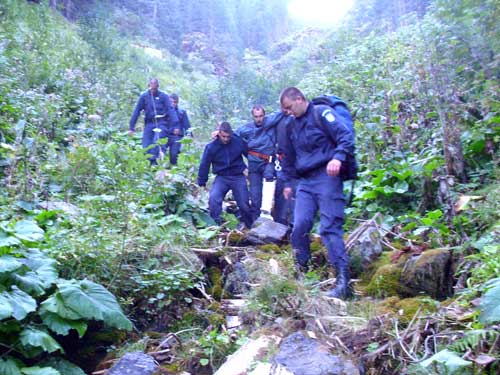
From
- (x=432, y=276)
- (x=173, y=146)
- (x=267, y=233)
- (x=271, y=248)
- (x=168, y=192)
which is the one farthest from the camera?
(x=173, y=146)

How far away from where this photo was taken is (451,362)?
10.3ft

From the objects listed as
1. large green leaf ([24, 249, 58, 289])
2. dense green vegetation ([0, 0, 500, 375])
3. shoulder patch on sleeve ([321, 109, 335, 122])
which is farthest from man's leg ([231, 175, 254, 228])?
large green leaf ([24, 249, 58, 289])

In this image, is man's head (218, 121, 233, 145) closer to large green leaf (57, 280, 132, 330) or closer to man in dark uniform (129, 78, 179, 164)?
man in dark uniform (129, 78, 179, 164)

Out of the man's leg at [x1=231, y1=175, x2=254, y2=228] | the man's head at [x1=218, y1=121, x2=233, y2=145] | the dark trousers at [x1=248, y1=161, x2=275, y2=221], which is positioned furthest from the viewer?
the dark trousers at [x1=248, y1=161, x2=275, y2=221]

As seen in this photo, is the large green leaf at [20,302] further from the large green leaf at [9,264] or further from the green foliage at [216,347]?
the green foliage at [216,347]

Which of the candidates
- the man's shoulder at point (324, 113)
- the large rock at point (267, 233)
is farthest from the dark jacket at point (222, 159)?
the man's shoulder at point (324, 113)

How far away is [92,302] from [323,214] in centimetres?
230

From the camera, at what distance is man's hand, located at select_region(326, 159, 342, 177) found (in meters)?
5.20

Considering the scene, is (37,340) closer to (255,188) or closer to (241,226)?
(241,226)

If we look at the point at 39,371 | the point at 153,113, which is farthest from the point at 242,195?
the point at 39,371

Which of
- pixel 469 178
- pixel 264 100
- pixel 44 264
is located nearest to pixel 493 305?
pixel 44 264

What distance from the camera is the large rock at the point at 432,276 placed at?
4914mm

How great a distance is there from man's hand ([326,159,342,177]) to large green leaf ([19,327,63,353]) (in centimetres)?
272

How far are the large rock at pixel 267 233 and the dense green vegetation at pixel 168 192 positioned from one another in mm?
531
